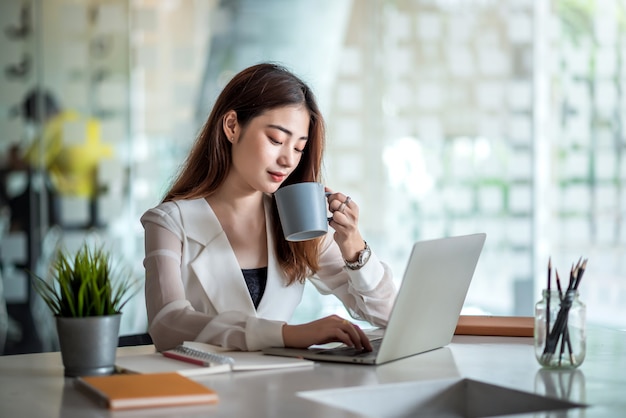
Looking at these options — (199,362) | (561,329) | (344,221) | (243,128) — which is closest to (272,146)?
(243,128)

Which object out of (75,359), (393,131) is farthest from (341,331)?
(393,131)

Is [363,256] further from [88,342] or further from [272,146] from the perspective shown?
[88,342]

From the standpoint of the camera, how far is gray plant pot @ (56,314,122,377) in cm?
154

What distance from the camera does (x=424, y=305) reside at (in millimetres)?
1693

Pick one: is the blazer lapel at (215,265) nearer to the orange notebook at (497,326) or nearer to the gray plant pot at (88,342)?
the orange notebook at (497,326)

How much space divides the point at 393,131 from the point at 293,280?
2791 mm

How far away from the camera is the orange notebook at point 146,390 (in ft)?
4.27

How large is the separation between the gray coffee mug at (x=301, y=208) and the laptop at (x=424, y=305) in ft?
0.83

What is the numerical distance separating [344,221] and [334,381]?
25.6 inches

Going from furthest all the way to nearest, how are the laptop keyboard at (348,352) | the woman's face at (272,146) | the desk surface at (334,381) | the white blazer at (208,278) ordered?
the woman's face at (272,146) < the white blazer at (208,278) < the laptop keyboard at (348,352) < the desk surface at (334,381)

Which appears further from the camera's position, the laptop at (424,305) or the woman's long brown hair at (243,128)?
the woman's long brown hair at (243,128)

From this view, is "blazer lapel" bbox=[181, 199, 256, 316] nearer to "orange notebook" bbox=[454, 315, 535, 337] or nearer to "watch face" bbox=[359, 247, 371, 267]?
"watch face" bbox=[359, 247, 371, 267]

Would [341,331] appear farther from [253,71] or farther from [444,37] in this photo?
[444,37]


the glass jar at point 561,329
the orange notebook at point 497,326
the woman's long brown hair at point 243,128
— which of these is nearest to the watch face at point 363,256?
the woman's long brown hair at point 243,128
